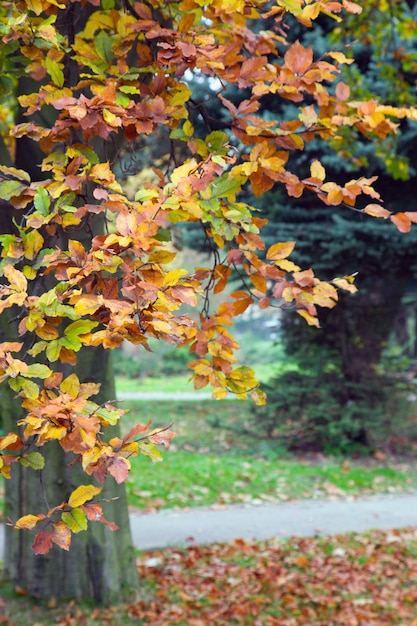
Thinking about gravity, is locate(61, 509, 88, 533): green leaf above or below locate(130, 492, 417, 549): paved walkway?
above

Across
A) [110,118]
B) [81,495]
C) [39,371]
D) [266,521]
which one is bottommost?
[266,521]

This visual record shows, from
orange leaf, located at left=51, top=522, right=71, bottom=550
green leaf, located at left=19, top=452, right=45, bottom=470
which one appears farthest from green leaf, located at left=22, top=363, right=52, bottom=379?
orange leaf, located at left=51, top=522, right=71, bottom=550

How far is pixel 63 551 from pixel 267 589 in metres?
1.48

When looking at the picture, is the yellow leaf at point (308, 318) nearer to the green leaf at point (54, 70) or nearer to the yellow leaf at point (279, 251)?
the yellow leaf at point (279, 251)

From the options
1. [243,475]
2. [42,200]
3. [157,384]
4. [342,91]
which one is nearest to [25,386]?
[42,200]

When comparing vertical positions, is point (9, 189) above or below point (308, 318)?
above

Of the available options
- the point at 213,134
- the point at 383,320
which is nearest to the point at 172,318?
the point at 213,134

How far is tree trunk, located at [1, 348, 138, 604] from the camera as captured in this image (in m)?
3.80

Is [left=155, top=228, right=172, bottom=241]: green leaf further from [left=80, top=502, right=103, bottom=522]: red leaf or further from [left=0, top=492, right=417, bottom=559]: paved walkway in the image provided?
[left=0, top=492, right=417, bottom=559]: paved walkway

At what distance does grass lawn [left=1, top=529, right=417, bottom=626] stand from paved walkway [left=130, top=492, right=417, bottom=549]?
0.31m

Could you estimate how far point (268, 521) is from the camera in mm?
6305

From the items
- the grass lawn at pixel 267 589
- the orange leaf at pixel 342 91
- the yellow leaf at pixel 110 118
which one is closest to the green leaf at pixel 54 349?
the yellow leaf at pixel 110 118

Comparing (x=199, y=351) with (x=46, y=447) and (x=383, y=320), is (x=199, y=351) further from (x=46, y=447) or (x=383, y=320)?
(x=383, y=320)

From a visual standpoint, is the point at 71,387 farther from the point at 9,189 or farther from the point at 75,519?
the point at 9,189
